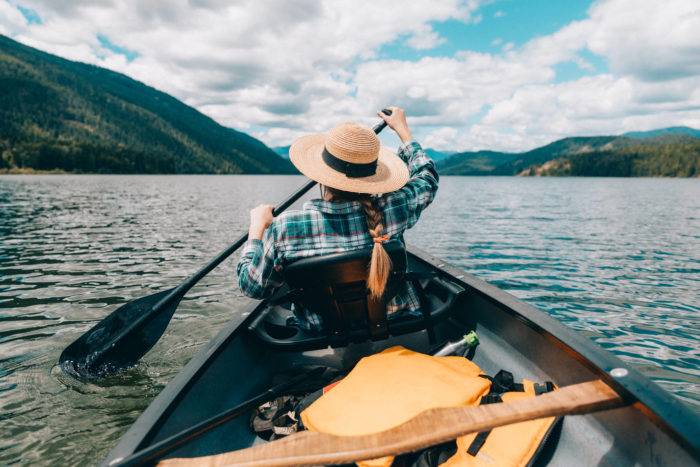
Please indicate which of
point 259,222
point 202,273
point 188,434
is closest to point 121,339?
point 202,273

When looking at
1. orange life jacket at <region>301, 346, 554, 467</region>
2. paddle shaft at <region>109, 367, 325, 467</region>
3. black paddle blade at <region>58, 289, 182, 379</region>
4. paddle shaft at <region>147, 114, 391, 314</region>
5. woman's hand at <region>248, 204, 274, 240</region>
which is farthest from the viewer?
paddle shaft at <region>147, 114, 391, 314</region>

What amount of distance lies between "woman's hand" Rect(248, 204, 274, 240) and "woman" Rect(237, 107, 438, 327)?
175mm

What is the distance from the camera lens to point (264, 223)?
4043 millimetres

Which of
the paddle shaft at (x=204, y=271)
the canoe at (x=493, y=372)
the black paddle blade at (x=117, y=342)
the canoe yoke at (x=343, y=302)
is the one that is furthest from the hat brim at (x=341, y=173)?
the black paddle blade at (x=117, y=342)

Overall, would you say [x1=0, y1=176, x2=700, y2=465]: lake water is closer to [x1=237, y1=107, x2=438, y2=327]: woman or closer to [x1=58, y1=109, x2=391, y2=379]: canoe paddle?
[x1=58, y1=109, x2=391, y2=379]: canoe paddle

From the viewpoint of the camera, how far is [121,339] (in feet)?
15.8

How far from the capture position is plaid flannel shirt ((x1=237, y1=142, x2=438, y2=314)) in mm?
3301

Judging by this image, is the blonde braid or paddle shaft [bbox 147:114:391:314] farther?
paddle shaft [bbox 147:114:391:314]

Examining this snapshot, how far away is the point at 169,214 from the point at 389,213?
29.2m

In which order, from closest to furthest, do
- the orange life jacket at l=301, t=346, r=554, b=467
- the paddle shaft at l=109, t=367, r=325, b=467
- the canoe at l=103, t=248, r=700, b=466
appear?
the paddle shaft at l=109, t=367, r=325, b=467, the canoe at l=103, t=248, r=700, b=466, the orange life jacket at l=301, t=346, r=554, b=467

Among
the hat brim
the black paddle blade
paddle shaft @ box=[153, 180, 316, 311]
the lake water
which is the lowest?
the lake water

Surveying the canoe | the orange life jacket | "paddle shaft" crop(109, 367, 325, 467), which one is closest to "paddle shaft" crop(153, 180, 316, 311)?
the canoe

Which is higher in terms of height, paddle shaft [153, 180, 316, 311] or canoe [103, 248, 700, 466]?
paddle shaft [153, 180, 316, 311]

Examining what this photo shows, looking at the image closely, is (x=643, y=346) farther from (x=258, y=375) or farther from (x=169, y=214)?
(x=169, y=214)
